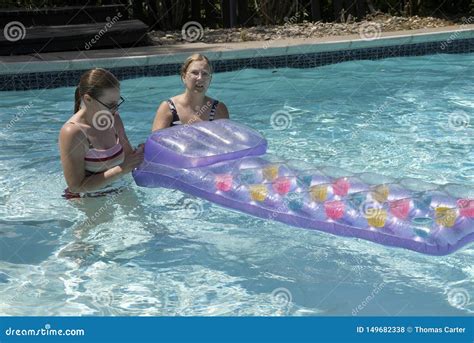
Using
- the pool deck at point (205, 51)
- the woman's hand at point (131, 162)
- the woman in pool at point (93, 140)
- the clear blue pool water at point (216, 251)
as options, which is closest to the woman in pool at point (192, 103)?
the clear blue pool water at point (216, 251)

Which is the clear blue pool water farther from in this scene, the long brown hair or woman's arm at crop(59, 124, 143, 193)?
the long brown hair

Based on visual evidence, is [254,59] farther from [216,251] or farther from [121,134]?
[216,251]

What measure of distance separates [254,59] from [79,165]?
5.72m

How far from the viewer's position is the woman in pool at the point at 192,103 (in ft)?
16.6

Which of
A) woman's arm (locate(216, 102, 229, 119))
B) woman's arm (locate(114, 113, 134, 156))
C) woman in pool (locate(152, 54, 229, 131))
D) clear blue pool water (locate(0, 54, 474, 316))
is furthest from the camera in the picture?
woman's arm (locate(216, 102, 229, 119))

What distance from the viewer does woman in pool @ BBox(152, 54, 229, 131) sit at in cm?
505

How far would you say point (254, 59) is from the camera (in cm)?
970

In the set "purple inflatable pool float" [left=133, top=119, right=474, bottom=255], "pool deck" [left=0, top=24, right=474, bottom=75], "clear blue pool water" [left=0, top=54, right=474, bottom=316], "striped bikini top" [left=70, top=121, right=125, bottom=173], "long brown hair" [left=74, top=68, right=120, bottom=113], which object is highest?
"long brown hair" [left=74, top=68, right=120, bottom=113]

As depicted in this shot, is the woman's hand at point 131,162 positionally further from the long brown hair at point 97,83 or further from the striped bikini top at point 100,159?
the long brown hair at point 97,83

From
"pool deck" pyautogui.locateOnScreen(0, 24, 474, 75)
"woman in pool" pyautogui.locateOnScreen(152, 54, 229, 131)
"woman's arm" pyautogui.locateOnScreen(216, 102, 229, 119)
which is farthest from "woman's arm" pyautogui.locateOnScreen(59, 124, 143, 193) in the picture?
"pool deck" pyautogui.locateOnScreen(0, 24, 474, 75)

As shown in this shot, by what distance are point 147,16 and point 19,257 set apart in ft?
28.9

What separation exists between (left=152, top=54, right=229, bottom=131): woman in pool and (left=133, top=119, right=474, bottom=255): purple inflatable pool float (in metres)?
0.32

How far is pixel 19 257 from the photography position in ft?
14.4
